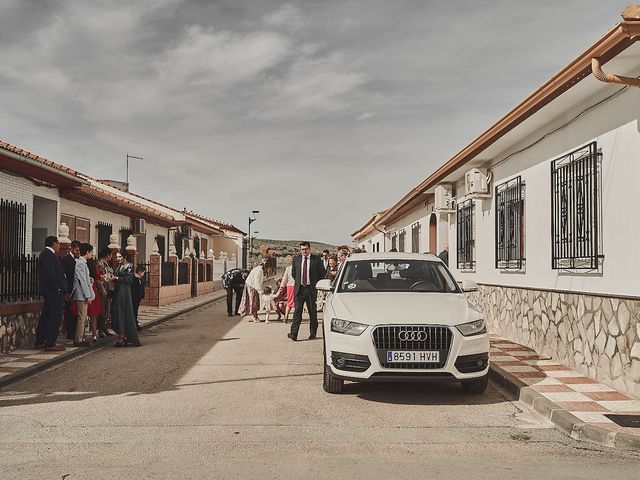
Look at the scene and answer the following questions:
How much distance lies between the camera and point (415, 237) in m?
23.3

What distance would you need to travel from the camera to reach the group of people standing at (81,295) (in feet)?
33.8

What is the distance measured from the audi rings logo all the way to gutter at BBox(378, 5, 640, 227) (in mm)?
3370

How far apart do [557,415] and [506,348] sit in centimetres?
456

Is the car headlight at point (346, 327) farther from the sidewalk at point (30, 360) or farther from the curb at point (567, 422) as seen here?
the sidewalk at point (30, 360)

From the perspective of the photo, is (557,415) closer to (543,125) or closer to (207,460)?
(207,460)

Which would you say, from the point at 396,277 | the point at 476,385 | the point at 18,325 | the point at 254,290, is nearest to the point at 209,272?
the point at 254,290

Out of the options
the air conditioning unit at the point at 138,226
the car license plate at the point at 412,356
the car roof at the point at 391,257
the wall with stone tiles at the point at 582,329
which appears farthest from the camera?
the air conditioning unit at the point at 138,226

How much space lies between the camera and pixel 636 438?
5160mm

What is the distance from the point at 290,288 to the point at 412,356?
30.4 ft

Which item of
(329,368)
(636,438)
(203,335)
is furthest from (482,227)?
(636,438)

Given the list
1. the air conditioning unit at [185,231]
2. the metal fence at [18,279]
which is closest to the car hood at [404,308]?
the metal fence at [18,279]

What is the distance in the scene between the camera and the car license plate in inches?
261

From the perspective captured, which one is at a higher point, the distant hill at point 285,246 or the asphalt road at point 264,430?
the distant hill at point 285,246

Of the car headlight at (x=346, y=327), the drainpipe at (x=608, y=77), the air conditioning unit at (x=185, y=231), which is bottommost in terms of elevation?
the car headlight at (x=346, y=327)
